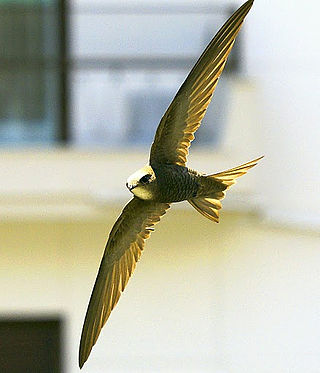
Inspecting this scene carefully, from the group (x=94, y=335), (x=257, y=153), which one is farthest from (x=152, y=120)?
(x=94, y=335)

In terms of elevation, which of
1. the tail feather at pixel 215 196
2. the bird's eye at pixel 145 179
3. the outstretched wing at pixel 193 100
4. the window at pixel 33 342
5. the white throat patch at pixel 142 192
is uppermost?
the window at pixel 33 342

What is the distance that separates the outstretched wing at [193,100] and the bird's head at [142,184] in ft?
0.05

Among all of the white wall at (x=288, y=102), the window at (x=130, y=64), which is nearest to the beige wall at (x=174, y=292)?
the white wall at (x=288, y=102)

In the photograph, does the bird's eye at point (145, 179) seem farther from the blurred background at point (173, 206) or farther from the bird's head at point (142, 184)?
the blurred background at point (173, 206)

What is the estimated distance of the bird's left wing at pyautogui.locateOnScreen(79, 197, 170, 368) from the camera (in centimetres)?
A: 38

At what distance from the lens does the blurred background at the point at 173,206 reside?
9.01ft

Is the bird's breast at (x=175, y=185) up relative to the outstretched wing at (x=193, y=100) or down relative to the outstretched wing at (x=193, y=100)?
down

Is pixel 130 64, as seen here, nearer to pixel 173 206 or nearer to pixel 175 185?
pixel 173 206

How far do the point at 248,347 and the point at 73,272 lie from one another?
0.55 m

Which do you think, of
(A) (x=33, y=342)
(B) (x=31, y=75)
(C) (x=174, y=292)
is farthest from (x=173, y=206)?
(A) (x=33, y=342)

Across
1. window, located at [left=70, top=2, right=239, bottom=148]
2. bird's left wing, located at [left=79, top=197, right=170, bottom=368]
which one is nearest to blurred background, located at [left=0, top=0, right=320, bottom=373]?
window, located at [left=70, top=2, right=239, bottom=148]

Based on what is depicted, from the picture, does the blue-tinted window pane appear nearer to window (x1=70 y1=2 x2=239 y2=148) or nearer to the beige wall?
window (x1=70 y1=2 x2=239 y2=148)

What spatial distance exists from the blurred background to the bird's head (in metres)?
2.25

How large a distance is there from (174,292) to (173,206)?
386mm
